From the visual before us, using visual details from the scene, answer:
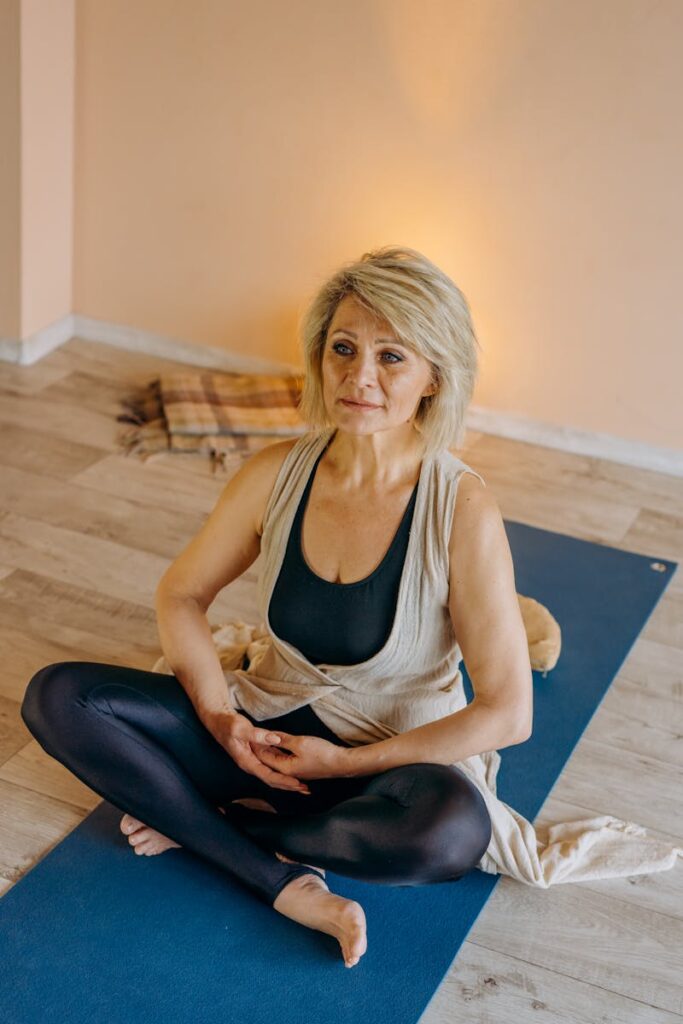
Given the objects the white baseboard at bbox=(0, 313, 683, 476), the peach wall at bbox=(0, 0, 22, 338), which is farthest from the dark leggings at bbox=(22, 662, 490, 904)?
the peach wall at bbox=(0, 0, 22, 338)

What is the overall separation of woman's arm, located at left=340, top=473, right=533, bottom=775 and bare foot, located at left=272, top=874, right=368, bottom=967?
0.19m

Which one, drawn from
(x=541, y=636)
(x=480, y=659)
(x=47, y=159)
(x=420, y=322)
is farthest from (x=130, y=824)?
(x=47, y=159)

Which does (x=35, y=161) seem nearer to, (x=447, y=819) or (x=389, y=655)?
(x=389, y=655)

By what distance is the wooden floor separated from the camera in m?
1.94

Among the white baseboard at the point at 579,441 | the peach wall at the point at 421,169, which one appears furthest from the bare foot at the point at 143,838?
the peach wall at the point at 421,169

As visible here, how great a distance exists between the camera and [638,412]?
3.71 meters

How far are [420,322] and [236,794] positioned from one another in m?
0.78

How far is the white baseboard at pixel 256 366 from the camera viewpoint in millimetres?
3754

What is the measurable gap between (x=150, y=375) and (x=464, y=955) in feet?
7.99

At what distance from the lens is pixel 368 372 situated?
1.87 meters

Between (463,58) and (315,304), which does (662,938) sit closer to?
(315,304)

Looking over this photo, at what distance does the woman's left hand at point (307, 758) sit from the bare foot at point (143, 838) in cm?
23

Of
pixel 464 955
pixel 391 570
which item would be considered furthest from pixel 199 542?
pixel 464 955

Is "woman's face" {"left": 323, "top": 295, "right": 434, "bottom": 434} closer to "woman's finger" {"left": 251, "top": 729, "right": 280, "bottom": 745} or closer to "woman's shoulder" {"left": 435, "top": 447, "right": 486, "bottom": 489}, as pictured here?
"woman's shoulder" {"left": 435, "top": 447, "right": 486, "bottom": 489}
